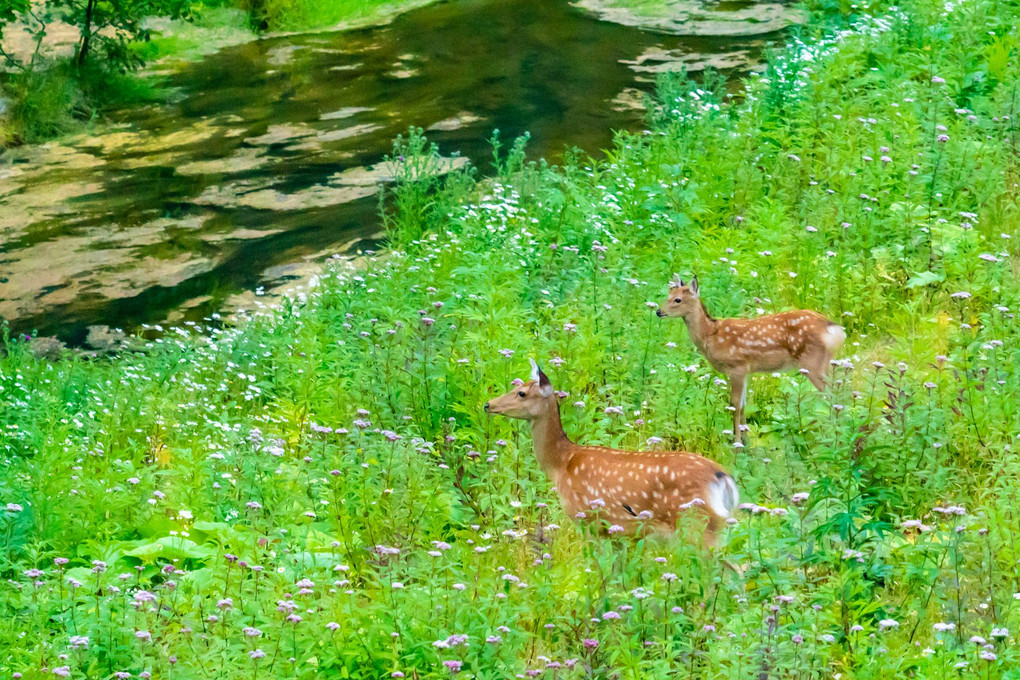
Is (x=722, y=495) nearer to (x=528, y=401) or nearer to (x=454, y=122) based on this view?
(x=528, y=401)

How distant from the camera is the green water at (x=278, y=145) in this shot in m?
12.8

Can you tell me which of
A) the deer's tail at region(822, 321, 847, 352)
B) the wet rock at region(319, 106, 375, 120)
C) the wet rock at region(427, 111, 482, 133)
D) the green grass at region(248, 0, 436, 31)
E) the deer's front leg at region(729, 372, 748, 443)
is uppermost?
the green grass at region(248, 0, 436, 31)

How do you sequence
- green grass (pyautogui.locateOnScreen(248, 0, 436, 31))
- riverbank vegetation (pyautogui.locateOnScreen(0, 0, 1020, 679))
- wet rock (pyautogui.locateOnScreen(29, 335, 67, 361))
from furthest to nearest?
green grass (pyautogui.locateOnScreen(248, 0, 436, 31)), wet rock (pyautogui.locateOnScreen(29, 335, 67, 361)), riverbank vegetation (pyautogui.locateOnScreen(0, 0, 1020, 679))

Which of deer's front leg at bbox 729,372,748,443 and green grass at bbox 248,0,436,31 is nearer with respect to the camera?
deer's front leg at bbox 729,372,748,443

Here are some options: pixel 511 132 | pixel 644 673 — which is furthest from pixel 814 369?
pixel 511 132

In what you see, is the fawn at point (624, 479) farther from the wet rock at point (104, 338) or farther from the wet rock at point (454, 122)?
the wet rock at point (454, 122)

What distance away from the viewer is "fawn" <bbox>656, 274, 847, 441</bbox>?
7316 mm

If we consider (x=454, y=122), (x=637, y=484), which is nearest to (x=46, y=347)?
(x=454, y=122)

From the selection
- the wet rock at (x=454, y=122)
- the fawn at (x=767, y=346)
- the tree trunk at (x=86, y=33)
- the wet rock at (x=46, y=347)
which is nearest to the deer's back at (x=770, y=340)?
the fawn at (x=767, y=346)

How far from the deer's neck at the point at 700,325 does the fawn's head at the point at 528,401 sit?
1.59 m

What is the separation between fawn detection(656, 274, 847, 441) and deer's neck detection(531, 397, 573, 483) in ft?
3.80

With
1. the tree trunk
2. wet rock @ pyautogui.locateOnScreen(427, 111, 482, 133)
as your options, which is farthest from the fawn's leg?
the tree trunk

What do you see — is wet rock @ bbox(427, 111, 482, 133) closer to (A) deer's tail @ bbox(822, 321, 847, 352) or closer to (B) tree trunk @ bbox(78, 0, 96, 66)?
(B) tree trunk @ bbox(78, 0, 96, 66)

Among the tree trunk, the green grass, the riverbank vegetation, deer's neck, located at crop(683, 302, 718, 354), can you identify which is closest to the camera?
the riverbank vegetation
